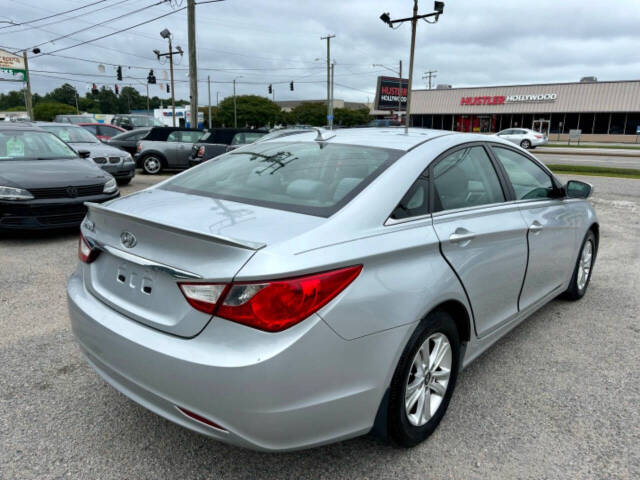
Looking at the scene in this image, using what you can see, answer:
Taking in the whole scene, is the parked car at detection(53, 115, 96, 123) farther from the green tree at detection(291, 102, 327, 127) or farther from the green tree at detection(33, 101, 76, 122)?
the green tree at detection(33, 101, 76, 122)

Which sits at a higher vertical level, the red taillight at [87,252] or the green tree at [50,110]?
the green tree at [50,110]

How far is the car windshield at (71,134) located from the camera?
11.1m

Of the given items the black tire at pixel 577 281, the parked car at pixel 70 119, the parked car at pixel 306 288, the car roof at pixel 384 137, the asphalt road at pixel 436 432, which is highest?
the parked car at pixel 70 119

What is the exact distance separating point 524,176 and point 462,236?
147cm

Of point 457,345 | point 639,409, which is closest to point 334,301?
point 457,345

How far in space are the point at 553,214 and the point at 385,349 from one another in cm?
224

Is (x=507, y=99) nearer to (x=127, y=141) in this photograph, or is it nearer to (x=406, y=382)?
(x=127, y=141)

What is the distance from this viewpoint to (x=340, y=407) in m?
1.96

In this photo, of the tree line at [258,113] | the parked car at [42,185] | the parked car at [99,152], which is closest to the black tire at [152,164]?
the parked car at [99,152]

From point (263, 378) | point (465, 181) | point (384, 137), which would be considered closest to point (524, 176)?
point (465, 181)

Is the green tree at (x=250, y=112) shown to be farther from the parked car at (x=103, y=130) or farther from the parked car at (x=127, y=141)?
the parked car at (x=127, y=141)

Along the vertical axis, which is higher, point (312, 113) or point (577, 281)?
point (312, 113)

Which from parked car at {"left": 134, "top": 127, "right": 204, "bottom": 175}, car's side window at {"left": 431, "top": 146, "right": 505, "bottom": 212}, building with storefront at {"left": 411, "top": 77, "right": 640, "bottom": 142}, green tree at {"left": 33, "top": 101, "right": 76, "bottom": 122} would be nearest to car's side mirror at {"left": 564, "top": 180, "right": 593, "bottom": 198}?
car's side window at {"left": 431, "top": 146, "right": 505, "bottom": 212}

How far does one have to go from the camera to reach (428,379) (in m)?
2.45
